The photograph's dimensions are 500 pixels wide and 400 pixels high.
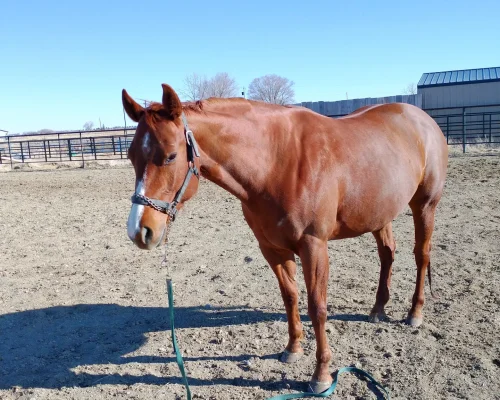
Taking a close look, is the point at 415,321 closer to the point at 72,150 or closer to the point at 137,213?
the point at 137,213

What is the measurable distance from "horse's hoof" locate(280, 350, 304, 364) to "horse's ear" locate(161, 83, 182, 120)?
1.95 metres

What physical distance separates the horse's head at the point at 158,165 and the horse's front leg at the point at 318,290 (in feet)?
2.93

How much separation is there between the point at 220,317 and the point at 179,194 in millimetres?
1960

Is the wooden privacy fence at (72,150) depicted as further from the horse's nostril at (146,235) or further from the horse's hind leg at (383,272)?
the horse's nostril at (146,235)

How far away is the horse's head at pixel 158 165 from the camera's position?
7.32ft

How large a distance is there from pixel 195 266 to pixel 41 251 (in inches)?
94.2

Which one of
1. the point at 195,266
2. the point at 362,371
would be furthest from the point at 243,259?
the point at 362,371

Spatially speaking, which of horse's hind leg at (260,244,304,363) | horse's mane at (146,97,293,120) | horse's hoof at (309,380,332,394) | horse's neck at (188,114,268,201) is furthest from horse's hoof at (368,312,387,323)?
horse's mane at (146,97,293,120)

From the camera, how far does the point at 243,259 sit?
5383 millimetres

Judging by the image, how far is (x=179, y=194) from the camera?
235 centimetres

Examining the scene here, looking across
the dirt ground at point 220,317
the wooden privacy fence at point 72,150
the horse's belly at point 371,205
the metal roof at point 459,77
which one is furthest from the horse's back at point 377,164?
the metal roof at point 459,77

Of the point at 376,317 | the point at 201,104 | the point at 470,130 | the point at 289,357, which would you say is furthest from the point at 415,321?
the point at 470,130

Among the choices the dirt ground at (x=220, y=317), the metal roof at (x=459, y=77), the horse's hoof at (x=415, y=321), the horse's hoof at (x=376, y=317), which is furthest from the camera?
the metal roof at (x=459, y=77)

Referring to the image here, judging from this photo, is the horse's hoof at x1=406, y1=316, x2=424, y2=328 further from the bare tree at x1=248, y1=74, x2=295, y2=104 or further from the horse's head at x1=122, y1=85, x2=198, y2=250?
the bare tree at x1=248, y1=74, x2=295, y2=104
